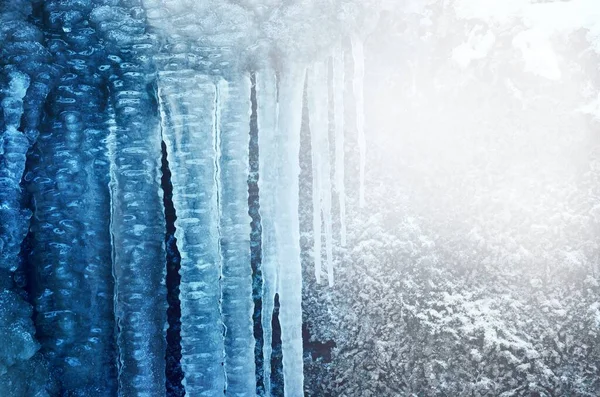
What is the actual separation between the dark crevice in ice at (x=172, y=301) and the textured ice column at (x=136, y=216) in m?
0.11

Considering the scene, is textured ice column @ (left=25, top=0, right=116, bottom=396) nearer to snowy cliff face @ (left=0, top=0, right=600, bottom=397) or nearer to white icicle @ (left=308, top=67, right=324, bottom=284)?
snowy cliff face @ (left=0, top=0, right=600, bottom=397)

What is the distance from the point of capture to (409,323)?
60.8 inches

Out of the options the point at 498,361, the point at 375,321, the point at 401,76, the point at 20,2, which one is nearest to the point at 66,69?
the point at 20,2

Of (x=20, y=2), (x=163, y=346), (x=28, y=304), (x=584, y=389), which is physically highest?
(x=20, y=2)

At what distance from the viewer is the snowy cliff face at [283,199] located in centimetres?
146

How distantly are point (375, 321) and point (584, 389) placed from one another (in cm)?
58

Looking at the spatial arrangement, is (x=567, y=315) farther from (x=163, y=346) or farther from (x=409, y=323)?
(x=163, y=346)

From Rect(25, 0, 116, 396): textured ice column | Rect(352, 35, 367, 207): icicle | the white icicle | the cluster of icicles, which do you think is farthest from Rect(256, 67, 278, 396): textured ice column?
Rect(25, 0, 116, 396): textured ice column

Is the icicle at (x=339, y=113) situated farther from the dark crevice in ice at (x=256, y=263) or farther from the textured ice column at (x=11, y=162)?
the textured ice column at (x=11, y=162)

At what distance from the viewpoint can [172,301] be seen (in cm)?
168

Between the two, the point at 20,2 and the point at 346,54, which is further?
the point at 346,54

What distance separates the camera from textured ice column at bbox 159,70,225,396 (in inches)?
57.7

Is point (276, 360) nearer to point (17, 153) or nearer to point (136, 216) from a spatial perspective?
point (136, 216)

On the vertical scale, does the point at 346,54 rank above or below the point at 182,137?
above
